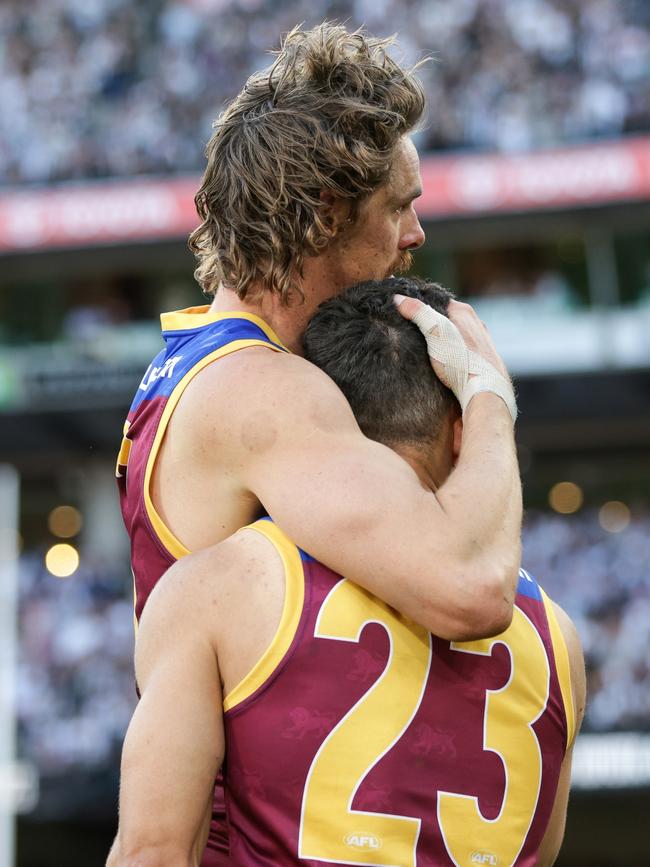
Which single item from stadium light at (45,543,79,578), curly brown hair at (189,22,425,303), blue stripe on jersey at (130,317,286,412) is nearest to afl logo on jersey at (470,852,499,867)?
blue stripe on jersey at (130,317,286,412)

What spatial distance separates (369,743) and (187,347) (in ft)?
2.41

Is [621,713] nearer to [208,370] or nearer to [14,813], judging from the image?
[14,813]

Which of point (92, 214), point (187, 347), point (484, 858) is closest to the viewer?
point (484, 858)

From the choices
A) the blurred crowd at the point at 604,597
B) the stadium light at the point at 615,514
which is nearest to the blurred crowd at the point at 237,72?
the blurred crowd at the point at 604,597

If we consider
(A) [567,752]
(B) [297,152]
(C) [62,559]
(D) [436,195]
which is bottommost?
(C) [62,559]

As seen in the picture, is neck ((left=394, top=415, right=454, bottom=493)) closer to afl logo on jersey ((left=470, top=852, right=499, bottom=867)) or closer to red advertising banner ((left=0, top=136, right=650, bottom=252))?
afl logo on jersey ((left=470, top=852, right=499, bottom=867))

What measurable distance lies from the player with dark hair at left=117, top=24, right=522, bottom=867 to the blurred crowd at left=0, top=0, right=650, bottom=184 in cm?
1441

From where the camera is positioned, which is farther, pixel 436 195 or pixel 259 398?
pixel 436 195

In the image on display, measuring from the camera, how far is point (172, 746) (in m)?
1.69

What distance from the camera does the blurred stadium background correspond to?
49.1 ft

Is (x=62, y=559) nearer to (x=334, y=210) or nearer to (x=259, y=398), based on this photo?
(x=334, y=210)

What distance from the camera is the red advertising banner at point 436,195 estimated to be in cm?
1634

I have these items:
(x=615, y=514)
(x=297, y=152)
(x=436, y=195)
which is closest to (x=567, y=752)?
(x=297, y=152)

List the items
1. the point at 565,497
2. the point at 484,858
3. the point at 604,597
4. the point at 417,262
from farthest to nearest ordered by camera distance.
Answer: the point at 565,497, the point at 417,262, the point at 604,597, the point at 484,858
